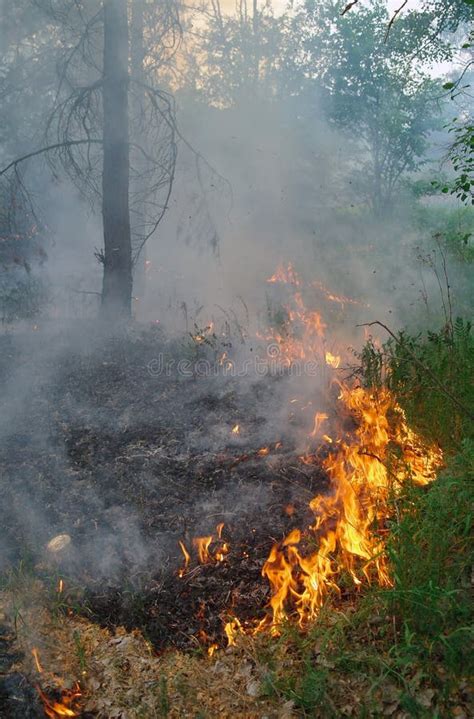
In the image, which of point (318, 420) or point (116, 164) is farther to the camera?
point (116, 164)

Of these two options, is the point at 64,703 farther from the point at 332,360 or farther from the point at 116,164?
the point at 116,164

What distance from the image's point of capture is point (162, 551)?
4066mm

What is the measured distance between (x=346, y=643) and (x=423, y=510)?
3.54 ft

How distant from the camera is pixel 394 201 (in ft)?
47.3

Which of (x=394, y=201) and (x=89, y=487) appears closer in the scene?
(x=89, y=487)

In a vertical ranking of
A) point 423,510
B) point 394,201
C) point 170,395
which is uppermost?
point 394,201

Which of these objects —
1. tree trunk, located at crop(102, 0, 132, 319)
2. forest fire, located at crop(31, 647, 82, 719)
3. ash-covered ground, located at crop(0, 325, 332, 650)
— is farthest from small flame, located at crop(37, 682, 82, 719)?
tree trunk, located at crop(102, 0, 132, 319)

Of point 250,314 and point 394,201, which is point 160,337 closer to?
point 250,314

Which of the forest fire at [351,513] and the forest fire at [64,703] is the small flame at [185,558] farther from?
the forest fire at [64,703]

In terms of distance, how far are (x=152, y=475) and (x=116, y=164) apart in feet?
17.3

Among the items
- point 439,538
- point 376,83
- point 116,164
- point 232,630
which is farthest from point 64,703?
point 376,83

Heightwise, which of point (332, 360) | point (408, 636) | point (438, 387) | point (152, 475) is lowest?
point (408, 636)

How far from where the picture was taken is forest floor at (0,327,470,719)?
2883 mm

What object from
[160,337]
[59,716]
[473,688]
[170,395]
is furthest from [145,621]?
[160,337]
